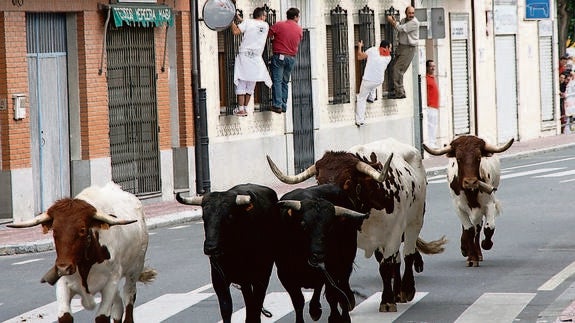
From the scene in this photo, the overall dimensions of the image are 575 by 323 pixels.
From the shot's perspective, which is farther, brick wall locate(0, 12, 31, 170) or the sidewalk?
brick wall locate(0, 12, 31, 170)

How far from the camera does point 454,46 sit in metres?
41.8

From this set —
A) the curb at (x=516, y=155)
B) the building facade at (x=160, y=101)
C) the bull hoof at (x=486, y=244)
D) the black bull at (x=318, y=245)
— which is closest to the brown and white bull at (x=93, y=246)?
the black bull at (x=318, y=245)

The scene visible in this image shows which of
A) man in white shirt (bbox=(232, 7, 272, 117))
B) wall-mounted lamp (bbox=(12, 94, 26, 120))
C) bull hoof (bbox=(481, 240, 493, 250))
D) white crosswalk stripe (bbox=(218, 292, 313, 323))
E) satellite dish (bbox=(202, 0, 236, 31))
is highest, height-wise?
satellite dish (bbox=(202, 0, 236, 31))

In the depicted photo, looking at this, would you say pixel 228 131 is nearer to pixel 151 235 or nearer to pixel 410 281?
pixel 151 235

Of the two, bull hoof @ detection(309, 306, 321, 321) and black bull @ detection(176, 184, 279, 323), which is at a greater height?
black bull @ detection(176, 184, 279, 323)

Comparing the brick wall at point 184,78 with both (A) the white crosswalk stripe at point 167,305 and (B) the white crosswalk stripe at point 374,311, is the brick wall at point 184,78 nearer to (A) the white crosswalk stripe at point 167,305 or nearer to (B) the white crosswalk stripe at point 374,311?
(A) the white crosswalk stripe at point 167,305

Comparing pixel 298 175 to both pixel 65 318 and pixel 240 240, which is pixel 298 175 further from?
pixel 65 318

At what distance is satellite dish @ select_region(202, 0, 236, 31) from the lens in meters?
26.6

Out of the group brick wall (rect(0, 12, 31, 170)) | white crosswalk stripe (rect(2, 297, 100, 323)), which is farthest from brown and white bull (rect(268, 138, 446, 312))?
brick wall (rect(0, 12, 31, 170))

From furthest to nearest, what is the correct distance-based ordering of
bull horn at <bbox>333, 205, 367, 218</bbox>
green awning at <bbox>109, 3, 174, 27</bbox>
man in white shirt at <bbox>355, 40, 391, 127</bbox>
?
1. man in white shirt at <bbox>355, 40, 391, 127</bbox>
2. green awning at <bbox>109, 3, 174, 27</bbox>
3. bull horn at <bbox>333, 205, 367, 218</bbox>

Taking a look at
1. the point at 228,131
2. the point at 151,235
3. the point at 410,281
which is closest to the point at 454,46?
the point at 228,131

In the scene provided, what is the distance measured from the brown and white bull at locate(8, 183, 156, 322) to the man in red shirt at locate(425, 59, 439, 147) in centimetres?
2583

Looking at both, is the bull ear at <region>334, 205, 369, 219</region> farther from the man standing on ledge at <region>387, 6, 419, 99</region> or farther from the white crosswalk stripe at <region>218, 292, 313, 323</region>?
the man standing on ledge at <region>387, 6, 419, 99</region>

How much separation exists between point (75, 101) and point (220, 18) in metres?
2.83
